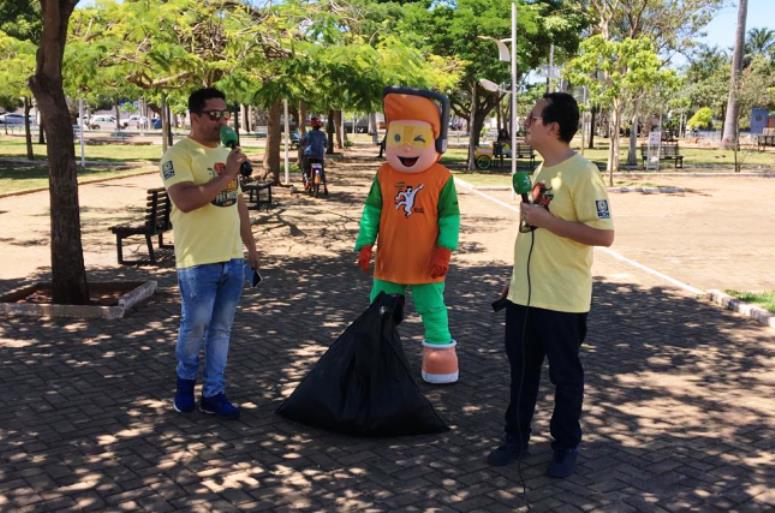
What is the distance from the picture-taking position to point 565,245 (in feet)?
12.9

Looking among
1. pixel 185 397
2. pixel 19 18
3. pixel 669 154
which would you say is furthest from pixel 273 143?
pixel 669 154

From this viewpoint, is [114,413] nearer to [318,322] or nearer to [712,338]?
[318,322]

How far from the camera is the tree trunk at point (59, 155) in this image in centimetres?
704

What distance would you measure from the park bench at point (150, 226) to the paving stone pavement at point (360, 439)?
208 cm

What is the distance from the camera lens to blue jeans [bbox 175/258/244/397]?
4559 mm

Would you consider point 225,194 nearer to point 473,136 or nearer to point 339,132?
point 473,136

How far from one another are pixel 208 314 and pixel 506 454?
191cm

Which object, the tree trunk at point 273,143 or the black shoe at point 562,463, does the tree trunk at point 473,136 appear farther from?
the black shoe at point 562,463

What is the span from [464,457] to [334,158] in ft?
105

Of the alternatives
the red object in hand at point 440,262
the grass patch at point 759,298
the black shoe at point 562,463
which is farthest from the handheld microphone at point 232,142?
the grass patch at point 759,298

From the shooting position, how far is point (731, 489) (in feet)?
13.0

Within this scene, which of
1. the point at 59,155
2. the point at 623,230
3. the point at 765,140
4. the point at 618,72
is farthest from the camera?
the point at 765,140

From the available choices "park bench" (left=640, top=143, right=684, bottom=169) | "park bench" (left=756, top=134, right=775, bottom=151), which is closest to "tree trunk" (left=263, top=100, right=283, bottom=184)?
"park bench" (left=640, top=143, right=684, bottom=169)

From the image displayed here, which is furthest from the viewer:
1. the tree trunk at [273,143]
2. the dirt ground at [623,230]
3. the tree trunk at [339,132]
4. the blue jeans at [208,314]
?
the tree trunk at [339,132]
